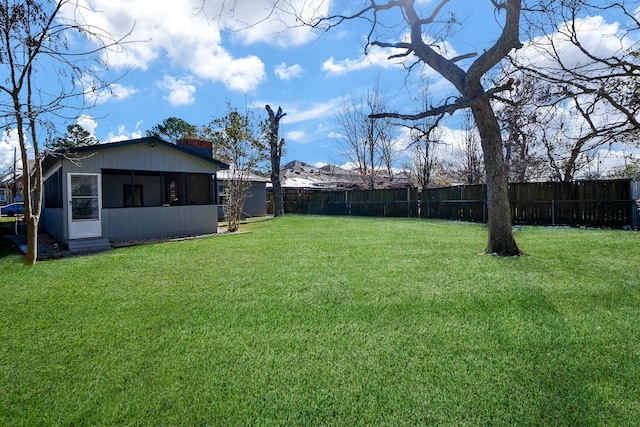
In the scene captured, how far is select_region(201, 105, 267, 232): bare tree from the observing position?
46.5ft

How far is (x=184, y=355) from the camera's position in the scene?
2.82m

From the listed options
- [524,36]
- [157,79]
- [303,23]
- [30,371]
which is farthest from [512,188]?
[30,371]

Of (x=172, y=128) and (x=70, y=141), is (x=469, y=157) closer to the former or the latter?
(x=70, y=141)

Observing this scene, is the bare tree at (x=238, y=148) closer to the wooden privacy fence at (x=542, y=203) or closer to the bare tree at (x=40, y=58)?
the bare tree at (x=40, y=58)

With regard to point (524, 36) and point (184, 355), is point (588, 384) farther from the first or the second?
point (524, 36)

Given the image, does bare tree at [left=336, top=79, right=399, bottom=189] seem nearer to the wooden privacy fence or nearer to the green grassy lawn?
the wooden privacy fence

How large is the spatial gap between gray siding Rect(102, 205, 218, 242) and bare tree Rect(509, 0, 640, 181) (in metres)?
10.3

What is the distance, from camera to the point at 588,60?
332 inches

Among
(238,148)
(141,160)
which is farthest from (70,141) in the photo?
(238,148)

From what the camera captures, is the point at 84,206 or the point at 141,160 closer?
the point at 84,206

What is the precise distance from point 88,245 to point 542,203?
47.0ft

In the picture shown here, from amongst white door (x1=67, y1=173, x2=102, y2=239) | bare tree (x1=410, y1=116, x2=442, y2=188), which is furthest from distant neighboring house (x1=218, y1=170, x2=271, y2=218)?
white door (x1=67, y1=173, x2=102, y2=239)

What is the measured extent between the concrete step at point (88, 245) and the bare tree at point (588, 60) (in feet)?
36.9

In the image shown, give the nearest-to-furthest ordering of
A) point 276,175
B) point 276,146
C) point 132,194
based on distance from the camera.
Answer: point 132,194
point 276,175
point 276,146
